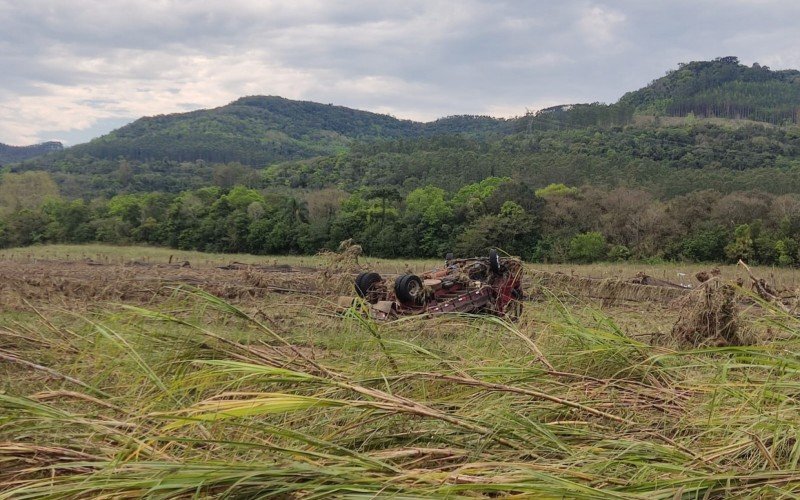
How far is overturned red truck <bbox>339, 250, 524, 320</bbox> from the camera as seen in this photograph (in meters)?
10.3

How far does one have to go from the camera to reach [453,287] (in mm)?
11391

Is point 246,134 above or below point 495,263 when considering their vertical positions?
above

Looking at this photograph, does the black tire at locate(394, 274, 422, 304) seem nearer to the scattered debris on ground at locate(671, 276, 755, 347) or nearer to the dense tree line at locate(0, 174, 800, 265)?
the scattered debris on ground at locate(671, 276, 755, 347)

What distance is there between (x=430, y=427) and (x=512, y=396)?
1.42 ft

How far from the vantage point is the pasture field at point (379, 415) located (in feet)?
5.72

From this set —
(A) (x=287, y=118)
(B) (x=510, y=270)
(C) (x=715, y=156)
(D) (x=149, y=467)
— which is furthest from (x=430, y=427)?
(A) (x=287, y=118)

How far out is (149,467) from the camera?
176 cm

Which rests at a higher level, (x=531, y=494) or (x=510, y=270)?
(x=531, y=494)

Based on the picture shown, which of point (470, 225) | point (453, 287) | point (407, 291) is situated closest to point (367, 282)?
point (407, 291)

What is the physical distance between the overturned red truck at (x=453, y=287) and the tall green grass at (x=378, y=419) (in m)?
6.78

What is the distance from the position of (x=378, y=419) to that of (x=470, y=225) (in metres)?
31.3

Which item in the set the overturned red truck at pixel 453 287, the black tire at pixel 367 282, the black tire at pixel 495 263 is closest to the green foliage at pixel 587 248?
the overturned red truck at pixel 453 287

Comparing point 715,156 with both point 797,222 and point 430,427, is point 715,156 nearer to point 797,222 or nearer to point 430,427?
point 797,222

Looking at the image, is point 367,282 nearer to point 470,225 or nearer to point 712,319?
point 712,319
